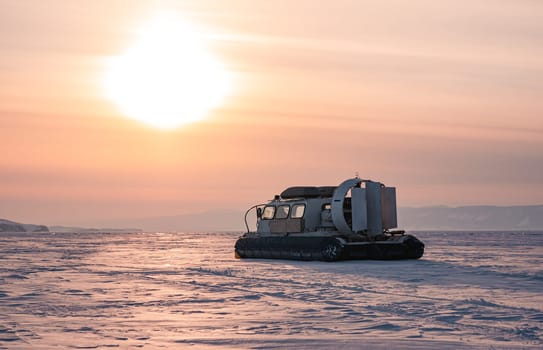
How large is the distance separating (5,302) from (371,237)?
16230 millimetres

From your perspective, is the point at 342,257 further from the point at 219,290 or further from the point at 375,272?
the point at 219,290

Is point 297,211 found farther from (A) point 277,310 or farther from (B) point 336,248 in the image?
(A) point 277,310

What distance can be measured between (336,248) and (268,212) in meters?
6.09

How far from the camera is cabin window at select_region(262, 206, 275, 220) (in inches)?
1234

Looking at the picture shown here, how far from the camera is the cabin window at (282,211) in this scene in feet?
99.6

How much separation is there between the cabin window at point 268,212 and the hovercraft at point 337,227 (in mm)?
329

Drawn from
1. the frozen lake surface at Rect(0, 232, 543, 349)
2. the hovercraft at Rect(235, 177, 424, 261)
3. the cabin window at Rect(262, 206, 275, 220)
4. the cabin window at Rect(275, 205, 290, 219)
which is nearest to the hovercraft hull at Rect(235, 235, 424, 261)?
the hovercraft at Rect(235, 177, 424, 261)

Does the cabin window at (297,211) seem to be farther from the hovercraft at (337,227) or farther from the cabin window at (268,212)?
the cabin window at (268,212)

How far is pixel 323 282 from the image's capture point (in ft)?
57.3

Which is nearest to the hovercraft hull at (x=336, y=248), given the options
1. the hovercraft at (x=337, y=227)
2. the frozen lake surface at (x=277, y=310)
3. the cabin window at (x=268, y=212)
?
the hovercraft at (x=337, y=227)

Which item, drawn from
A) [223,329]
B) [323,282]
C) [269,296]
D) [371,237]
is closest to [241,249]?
[371,237]

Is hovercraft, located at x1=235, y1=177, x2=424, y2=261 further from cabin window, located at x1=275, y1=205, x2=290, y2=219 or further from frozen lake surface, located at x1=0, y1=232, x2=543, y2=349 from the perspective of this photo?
frozen lake surface, located at x1=0, y1=232, x2=543, y2=349

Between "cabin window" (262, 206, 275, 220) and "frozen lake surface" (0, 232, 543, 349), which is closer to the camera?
"frozen lake surface" (0, 232, 543, 349)

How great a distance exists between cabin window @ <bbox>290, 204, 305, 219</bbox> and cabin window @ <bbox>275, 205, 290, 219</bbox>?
0.38 metres
